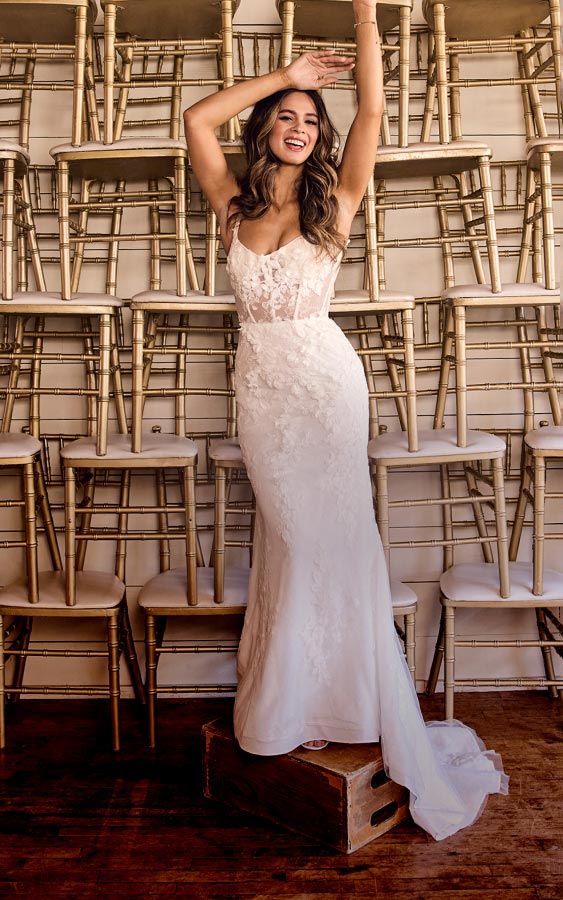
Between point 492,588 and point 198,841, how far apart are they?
135 cm

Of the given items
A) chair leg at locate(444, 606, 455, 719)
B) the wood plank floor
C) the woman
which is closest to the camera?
the wood plank floor

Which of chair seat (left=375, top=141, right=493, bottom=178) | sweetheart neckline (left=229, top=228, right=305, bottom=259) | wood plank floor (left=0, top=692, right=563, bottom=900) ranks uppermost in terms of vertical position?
chair seat (left=375, top=141, right=493, bottom=178)

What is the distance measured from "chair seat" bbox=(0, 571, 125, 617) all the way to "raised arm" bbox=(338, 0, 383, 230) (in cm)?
152

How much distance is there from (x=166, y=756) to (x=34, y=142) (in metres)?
2.35

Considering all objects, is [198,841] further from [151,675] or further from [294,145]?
[294,145]

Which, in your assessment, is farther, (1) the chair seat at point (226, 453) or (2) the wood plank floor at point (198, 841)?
(1) the chair seat at point (226, 453)

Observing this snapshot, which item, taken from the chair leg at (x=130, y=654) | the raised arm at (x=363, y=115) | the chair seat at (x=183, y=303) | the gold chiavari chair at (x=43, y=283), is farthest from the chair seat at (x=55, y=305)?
the chair leg at (x=130, y=654)

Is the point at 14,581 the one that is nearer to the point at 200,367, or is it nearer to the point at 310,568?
the point at 200,367

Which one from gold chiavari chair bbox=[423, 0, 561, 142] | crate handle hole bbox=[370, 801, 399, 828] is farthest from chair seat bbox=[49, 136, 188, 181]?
crate handle hole bbox=[370, 801, 399, 828]

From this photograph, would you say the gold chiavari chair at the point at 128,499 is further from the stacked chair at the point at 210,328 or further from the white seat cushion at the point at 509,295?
the white seat cushion at the point at 509,295

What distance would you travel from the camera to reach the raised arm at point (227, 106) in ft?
8.68

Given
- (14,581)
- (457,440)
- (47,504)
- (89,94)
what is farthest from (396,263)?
(14,581)

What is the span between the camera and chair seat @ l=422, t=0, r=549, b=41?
Answer: 10.5 feet

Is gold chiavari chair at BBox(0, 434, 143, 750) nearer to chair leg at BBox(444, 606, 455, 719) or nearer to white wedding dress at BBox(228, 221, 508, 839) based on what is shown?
white wedding dress at BBox(228, 221, 508, 839)
